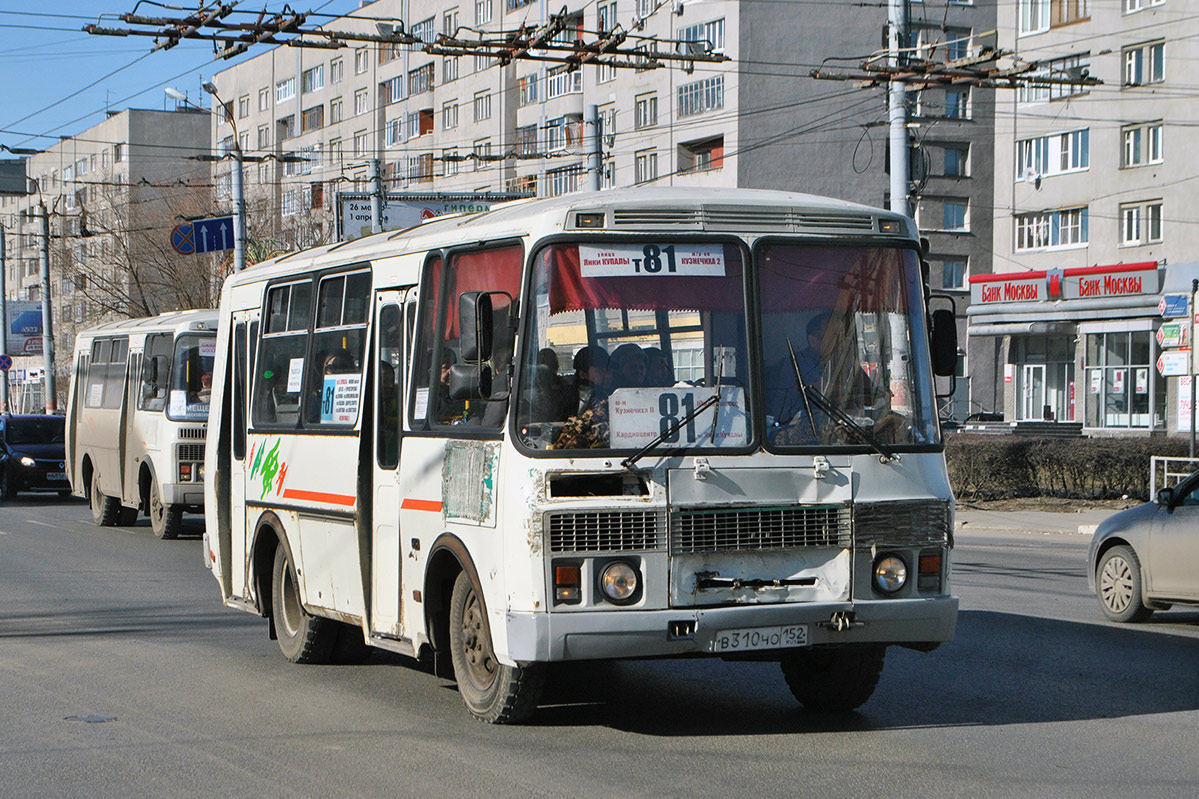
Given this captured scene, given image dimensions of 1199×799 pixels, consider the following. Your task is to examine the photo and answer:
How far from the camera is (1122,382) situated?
5116 centimetres

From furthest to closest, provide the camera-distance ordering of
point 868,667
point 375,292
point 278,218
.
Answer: point 278,218 < point 375,292 < point 868,667

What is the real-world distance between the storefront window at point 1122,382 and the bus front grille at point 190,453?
36.2 metres

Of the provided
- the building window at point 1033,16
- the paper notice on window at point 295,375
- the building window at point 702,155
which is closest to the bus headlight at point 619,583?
the paper notice on window at point 295,375

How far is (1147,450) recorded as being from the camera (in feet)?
85.3

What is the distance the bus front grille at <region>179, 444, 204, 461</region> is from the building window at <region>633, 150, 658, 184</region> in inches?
1700

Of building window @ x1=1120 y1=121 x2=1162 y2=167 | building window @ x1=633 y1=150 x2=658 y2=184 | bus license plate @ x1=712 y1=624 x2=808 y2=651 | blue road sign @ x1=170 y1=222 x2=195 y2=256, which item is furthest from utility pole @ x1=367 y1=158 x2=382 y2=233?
building window @ x1=633 y1=150 x2=658 y2=184

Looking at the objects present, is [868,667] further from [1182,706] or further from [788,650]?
[1182,706]

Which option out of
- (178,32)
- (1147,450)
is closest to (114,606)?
(178,32)

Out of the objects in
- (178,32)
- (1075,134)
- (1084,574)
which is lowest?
(1084,574)

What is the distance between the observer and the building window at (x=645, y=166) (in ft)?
209

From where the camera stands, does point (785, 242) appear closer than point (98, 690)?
Yes

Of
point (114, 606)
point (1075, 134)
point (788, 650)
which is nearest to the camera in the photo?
point (788, 650)

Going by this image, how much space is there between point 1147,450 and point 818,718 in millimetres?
19348

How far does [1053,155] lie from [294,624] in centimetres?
4942
